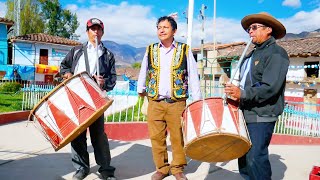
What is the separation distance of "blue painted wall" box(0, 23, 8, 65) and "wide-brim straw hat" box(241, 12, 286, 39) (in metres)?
28.3

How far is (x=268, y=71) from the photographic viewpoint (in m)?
2.73

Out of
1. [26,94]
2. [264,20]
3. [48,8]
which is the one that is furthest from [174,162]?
[48,8]

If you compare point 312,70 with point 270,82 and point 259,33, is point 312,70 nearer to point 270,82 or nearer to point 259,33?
point 259,33

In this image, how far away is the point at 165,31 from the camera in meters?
3.72

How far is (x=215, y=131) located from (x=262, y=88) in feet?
1.71

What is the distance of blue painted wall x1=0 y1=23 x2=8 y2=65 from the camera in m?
27.6

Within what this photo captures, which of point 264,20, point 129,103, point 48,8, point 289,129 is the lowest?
point 289,129

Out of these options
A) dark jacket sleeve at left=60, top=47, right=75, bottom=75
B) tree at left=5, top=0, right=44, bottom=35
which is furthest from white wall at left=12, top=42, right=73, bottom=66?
dark jacket sleeve at left=60, top=47, right=75, bottom=75

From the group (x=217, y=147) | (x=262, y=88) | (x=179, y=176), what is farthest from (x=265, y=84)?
(x=179, y=176)

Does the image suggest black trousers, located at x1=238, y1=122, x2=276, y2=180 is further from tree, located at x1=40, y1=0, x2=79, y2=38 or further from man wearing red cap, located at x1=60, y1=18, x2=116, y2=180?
tree, located at x1=40, y1=0, x2=79, y2=38

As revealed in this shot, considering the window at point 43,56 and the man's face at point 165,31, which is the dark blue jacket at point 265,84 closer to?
the man's face at point 165,31

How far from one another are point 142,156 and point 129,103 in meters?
4.92

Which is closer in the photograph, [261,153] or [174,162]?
[261,153]

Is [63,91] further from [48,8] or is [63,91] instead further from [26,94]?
[48,8]
